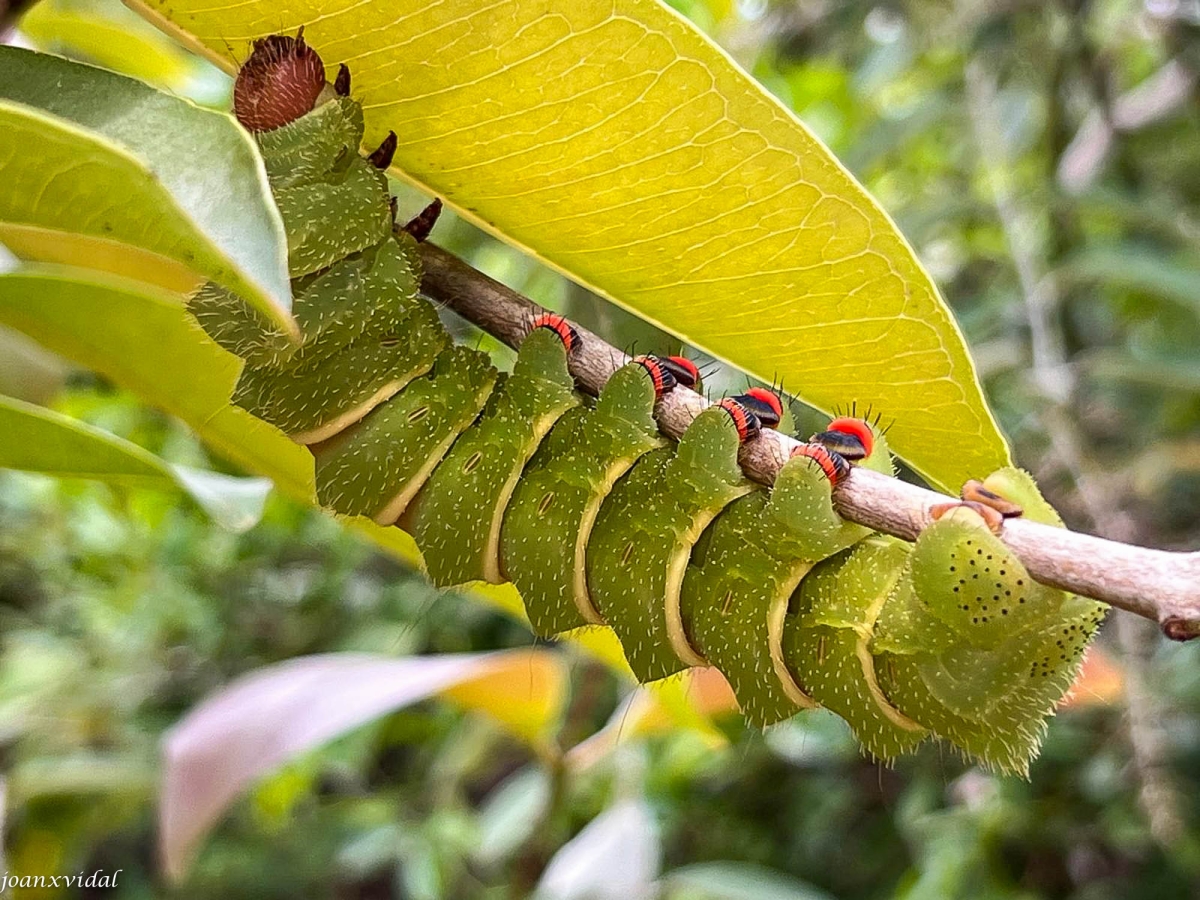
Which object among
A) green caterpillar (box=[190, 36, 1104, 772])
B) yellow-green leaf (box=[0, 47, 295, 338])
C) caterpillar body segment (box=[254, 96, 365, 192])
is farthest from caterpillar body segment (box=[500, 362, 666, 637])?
yellow-green leaf (box=[0, 47, 295, 338])

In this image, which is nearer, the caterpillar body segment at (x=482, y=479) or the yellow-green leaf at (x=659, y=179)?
the yellow-green leaf at (x=659, y=179)

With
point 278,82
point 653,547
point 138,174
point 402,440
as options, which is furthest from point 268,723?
point 138,174

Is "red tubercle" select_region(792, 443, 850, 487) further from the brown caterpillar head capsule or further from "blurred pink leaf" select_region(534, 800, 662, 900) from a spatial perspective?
"blurred pink leaf" select_region(534, 800, 662, 900)

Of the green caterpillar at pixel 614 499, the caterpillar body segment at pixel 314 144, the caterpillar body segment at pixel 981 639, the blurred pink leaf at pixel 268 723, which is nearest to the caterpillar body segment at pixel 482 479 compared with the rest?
the green caterpillar at pixel 614 499

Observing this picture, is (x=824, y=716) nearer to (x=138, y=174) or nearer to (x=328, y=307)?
(x=328, y=307)

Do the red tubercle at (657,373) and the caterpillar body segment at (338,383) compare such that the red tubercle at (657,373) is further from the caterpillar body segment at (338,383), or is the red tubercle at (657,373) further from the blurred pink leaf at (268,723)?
the blurred pink leaf at (268,723)

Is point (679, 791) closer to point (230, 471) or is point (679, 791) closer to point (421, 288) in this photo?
point (230, 471)
